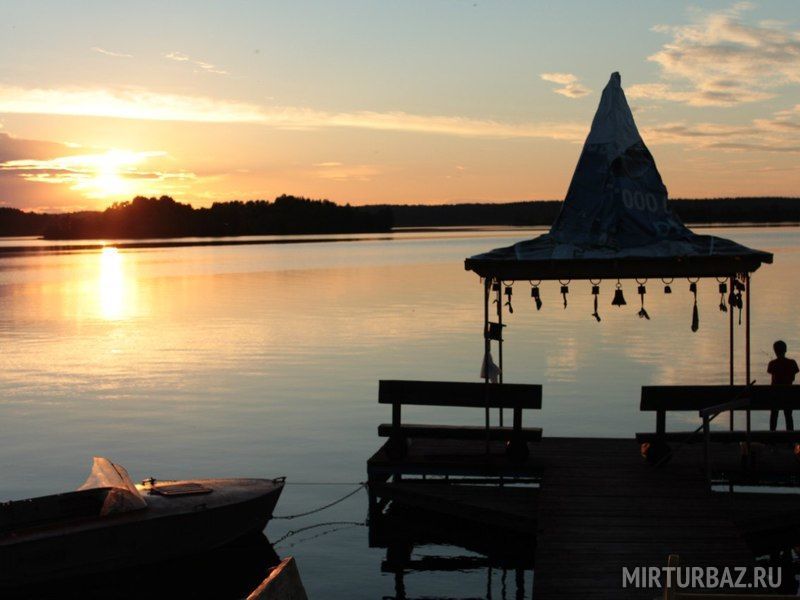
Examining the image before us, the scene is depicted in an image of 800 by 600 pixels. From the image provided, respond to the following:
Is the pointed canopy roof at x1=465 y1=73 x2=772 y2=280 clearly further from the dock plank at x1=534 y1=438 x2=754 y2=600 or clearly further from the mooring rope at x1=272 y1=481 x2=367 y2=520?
the mooring rope at x1=272 y1=481 x2=367 y2=520

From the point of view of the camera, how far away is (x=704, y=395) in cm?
1566

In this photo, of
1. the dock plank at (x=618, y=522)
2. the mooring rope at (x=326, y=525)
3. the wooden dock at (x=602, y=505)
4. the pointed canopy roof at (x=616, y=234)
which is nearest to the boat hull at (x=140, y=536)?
the mooring rope at (x=326, y=525)

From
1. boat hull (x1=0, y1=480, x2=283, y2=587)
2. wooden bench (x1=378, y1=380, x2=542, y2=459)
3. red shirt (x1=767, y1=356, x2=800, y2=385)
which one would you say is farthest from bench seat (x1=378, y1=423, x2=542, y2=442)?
red shirt (x1=767, y1=356, x2=800, y2=385)

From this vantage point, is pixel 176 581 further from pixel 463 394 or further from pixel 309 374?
pixel 309 374

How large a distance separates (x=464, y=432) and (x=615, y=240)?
3746mm

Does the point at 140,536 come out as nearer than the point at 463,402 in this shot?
Yes

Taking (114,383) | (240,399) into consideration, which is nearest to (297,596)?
(240,399)

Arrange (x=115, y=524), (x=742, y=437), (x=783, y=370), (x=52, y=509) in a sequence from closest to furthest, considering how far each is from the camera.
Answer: (x=115, y=524), (x=52, y=509), (x=742, y=437), (x=783, y=370)

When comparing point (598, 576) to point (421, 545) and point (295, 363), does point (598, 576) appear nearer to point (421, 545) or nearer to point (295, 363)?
point (421, 545)

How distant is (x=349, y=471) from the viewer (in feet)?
67.9

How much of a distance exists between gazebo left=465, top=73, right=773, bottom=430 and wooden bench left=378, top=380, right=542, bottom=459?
1.22 ft

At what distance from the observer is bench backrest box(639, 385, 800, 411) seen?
49.9 ft

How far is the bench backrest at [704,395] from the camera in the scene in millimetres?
15219

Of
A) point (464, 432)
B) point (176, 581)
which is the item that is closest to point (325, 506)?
point (464, 432)
